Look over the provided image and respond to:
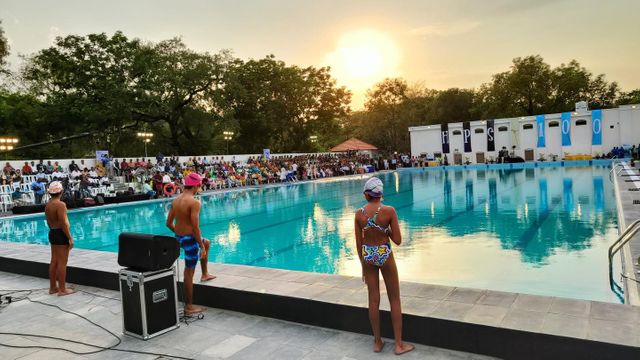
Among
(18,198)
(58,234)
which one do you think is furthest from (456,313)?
(18,198)

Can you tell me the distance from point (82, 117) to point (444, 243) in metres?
27.1

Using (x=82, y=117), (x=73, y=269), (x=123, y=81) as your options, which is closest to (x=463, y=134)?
(x=123, y=81)

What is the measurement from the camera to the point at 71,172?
1839cm

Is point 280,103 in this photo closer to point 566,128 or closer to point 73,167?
point 73,167

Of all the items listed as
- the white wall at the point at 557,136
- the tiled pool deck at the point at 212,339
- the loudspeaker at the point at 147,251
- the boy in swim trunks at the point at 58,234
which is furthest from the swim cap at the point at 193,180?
the white wall at the point at 557,136

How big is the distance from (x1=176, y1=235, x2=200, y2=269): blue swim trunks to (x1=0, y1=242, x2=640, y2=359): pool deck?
47 cm

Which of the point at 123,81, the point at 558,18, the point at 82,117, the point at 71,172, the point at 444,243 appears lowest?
the point at 444,243

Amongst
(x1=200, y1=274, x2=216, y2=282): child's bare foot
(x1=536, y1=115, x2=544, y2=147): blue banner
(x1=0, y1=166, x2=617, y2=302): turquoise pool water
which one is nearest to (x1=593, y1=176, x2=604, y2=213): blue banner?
(x1=0, y1=166, x2=617, y2=302): turquoise pool water

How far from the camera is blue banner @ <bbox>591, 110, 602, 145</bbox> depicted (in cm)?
3244

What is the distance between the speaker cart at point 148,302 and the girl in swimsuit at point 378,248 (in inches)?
73.0

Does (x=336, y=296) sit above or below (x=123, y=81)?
below

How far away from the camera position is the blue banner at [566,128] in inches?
1310

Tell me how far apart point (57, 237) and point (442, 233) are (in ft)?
23.1

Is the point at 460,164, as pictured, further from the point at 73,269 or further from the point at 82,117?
the point at 73,269
